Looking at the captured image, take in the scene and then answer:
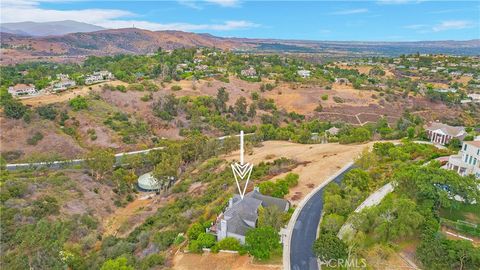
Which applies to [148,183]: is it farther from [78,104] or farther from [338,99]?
[338,99]

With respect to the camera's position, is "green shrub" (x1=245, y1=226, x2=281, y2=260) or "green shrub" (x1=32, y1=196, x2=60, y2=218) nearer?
"green shrub" (x1=245, y1=226, x2=281, y2=260)

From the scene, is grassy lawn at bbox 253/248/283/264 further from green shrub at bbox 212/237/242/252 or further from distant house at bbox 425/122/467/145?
distant house at bbox 425/122/467/145

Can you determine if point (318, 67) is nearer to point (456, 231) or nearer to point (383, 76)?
point (383, 76)

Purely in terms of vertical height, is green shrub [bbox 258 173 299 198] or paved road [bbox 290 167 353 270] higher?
green shrub [bbox 258 173 299 198]

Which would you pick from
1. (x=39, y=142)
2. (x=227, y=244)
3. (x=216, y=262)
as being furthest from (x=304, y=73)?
(x=216, y=262)

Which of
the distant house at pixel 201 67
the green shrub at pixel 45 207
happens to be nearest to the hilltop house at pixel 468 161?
the green shrub at pixel 45 207

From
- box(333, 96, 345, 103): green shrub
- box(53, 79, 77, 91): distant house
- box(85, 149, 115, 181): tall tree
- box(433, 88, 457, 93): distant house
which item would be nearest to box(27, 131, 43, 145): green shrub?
box(85, 149, 115, 181): tall tree

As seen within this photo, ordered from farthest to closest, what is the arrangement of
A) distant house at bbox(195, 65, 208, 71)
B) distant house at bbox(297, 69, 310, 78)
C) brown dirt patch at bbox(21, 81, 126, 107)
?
distant house at bbox(297, 69, 310, 78) → distant house at bbox(195, 65, 208, 71) → brown dirt patch at bbox(21, 81, 126, 107)
